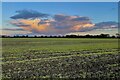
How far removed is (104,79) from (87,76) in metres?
1.49

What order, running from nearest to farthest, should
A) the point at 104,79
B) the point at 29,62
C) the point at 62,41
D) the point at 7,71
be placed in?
1. the point at 104,79
2. the point at 7,71
3. the point at 29,62
4. the point at 62,41

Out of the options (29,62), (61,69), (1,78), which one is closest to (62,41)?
(29,62)

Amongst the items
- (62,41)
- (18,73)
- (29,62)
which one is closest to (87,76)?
(18,73)

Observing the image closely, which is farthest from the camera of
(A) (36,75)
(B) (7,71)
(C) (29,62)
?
(C) (29,62)

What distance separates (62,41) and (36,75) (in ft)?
132

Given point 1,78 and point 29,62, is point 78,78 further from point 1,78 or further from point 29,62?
point 29,62

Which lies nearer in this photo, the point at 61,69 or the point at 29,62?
the point at 61,69

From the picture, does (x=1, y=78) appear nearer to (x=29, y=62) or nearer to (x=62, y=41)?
(x=29, y=62)

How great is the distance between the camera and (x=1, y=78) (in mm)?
19391

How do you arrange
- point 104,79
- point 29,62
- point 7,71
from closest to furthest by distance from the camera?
1. point 104,79
2. point 7,71
3. point 29,62

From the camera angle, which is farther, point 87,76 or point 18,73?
point 18,73

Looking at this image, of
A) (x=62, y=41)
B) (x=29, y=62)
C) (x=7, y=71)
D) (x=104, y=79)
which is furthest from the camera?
(x=62, y=41)

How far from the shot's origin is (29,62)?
89.2ft

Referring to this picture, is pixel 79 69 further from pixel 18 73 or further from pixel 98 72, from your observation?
pixel 18 73
